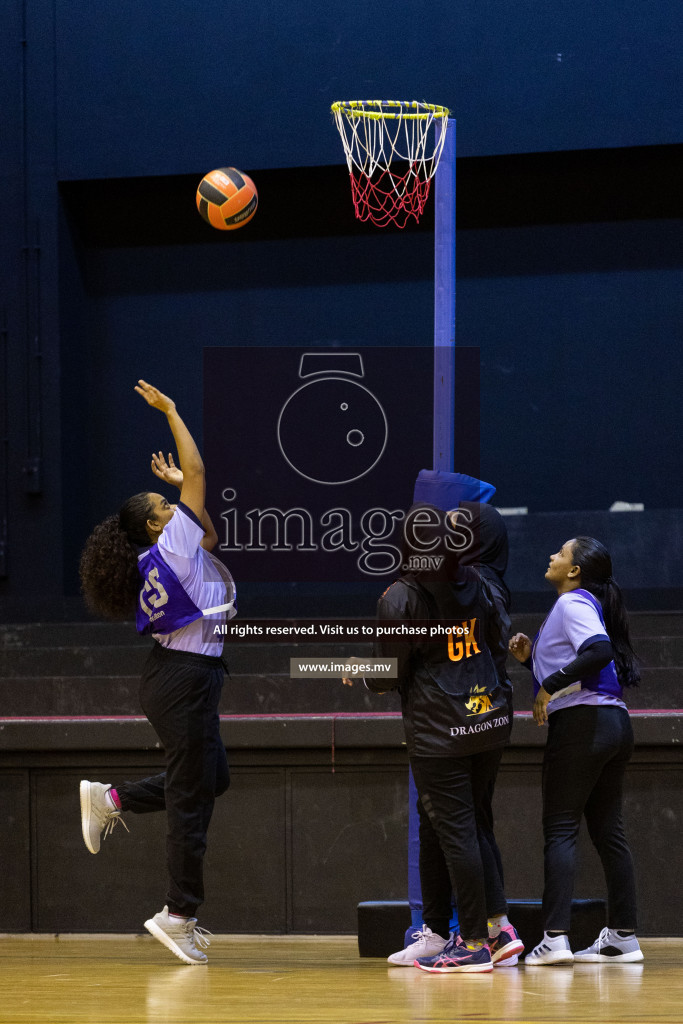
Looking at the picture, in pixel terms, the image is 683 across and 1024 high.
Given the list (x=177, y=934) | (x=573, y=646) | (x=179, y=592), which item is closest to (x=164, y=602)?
(x=179, y=592)

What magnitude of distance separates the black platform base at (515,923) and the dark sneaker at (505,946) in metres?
0.20

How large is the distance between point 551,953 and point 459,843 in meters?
0.56

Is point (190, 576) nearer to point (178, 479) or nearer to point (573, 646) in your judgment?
point (178, 479)

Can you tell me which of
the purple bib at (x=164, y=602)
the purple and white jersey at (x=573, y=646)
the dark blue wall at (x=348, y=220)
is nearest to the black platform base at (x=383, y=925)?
the purple and white jersey at (x=573, y=646)

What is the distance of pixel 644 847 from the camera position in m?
4.79

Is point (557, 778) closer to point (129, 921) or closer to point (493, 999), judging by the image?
point (493, 999)

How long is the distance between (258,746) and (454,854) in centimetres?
160

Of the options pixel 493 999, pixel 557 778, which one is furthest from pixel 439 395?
pixel 493 999

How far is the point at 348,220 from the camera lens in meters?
8.23

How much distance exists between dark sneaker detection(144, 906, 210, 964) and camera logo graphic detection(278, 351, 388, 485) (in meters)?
4.17

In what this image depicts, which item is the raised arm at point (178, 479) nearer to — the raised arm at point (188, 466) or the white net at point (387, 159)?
the raised arm at point (188, 466)

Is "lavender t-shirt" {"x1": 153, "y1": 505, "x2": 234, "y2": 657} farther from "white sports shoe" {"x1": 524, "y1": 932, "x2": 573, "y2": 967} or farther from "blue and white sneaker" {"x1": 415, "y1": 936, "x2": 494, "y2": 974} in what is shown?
"white sports shoe" {"x1": 524, "y1": 932, "x2": 573, "y2": 967}

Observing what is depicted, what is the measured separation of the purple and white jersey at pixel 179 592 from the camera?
3.90m

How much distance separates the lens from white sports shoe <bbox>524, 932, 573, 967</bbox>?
12.3 ft
